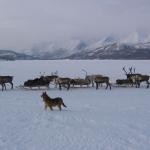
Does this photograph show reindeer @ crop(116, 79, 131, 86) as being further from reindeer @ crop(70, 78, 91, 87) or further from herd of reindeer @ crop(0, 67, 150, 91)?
reindeer @ crop(70, 78, 91, 87)

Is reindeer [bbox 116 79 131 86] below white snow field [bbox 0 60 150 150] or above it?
above

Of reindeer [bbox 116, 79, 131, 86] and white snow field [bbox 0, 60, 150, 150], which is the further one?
reindeer [bbox 116, 79, 131, 86]

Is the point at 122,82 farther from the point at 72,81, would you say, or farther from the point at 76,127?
the point at 76,127

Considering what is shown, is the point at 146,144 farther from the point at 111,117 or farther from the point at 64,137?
the point at 111,117

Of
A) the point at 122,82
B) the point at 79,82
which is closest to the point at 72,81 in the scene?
the point at 79,82

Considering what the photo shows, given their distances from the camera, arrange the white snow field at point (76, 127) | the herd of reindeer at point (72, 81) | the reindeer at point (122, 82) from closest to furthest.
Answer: the white snow field at point (76, 127) < the herd of reindeer at point (72, 81) < the reindeer at point (122, 82)

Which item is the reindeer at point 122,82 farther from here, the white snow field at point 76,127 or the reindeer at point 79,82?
the white snow field at point 76,127

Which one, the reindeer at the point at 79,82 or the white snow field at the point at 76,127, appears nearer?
the white snow field at the point at 76,127

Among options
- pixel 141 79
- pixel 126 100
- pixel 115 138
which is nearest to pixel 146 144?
pixel 115 138

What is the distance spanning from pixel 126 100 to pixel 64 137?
8.26 m

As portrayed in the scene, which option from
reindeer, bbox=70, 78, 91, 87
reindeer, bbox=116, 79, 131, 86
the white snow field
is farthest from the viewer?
reindeer, bbox=116, 79, 131, 86

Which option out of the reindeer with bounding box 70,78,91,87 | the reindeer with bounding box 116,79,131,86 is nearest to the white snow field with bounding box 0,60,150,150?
the reindeer with bounding box 70,78,91,87

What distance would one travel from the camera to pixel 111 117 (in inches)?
478

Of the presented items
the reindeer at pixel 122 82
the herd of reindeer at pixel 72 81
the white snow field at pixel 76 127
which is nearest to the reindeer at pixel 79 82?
the herd of reindeer at pixel 72 81
